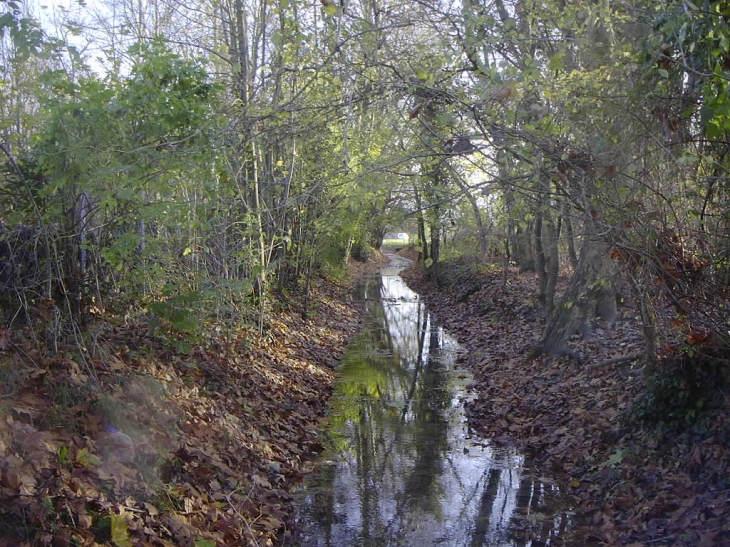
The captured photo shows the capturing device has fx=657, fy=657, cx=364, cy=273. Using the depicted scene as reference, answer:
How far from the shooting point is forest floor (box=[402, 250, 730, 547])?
5988 millimetres

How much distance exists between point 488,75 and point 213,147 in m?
3.30

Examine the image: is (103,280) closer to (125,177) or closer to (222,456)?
(125,177)

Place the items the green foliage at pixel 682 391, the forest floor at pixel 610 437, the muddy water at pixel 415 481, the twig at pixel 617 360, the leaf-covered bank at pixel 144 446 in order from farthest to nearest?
the twig at pixel 617 360 < the green foliage at pixel 682 391 < the muddy water at pixel 415 481 < the forest floor at pixel 610 437 < the leaf-covered bank at pixel 144 446

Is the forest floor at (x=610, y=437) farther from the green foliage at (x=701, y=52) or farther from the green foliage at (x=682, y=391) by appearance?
the green foliage at (x=701, y=52)

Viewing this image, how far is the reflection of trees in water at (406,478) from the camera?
668cm

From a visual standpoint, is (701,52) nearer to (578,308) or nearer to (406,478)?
(406,478)

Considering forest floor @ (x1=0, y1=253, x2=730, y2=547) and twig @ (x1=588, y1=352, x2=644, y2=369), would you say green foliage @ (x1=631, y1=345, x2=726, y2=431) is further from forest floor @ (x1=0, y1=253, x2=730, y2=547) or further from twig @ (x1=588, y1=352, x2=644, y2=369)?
twig @ (x1=588, y1=352, x2=644, y2=369)

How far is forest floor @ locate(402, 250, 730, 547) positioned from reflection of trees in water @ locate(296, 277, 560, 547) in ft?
1.80

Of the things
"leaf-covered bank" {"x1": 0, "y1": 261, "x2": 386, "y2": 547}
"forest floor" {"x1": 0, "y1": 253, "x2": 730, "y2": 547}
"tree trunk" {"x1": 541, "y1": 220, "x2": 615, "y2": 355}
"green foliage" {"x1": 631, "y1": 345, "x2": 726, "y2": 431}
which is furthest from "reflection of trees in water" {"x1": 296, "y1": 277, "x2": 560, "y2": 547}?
"tree trunk" {"x1": 541, "y1": 220, "x2": 615, "y2": 355}

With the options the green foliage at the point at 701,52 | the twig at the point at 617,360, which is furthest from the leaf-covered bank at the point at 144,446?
the green foliage at the point at 701,52

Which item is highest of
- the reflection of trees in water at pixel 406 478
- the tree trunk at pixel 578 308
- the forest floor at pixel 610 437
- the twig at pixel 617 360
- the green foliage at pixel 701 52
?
the green foliage at pixel 701 52

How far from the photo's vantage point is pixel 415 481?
8008mm

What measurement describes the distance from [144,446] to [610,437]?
17.7ft

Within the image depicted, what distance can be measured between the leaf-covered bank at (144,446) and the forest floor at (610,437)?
10.3 feet
